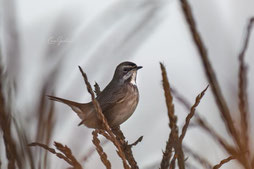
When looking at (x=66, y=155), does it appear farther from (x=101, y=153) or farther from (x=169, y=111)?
(x=169, y=111)

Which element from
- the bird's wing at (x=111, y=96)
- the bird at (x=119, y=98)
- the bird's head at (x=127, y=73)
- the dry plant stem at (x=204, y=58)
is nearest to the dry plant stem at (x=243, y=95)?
the dry plant stem at (x=204, y=58)

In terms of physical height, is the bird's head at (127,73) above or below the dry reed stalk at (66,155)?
above

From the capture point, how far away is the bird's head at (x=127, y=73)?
6500 mm

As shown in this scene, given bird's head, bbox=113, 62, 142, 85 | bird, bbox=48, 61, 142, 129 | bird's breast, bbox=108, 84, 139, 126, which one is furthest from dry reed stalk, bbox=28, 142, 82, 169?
bird's head, bbox=113, 62, 142, 85

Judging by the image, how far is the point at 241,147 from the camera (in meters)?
1.08

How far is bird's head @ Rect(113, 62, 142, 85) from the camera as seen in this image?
21.3 ft

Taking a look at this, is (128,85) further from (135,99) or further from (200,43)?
(200,43)

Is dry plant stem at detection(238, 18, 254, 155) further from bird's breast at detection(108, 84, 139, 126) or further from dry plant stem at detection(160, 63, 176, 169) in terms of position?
bird's breast at detection(108, 84, 139, 126)

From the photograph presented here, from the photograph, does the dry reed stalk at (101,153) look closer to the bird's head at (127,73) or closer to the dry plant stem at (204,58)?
the dry plant stem at (204,58)

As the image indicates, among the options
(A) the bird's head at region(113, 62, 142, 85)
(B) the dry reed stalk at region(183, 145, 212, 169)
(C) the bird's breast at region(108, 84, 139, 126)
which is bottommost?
(B) the dry reed stalk at region(183, 145, 212, 169)

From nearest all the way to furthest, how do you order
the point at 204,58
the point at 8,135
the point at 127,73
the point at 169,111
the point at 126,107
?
the point at 8,135 → the point at 169,111 → the point at 204,58 → the point at 126,107 → the point at 127,73

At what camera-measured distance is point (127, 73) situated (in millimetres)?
6531

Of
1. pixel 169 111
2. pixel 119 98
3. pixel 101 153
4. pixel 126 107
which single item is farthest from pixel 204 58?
pixel 119 98

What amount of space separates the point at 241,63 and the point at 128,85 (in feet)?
15.9
